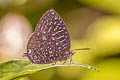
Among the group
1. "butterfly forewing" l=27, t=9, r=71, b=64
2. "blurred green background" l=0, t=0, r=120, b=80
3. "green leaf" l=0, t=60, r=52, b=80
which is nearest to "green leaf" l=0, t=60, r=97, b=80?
"green leaf" l=0, t=60, r=52, b=80

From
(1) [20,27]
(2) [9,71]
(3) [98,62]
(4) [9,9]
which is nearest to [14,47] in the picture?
(1) [20,27]

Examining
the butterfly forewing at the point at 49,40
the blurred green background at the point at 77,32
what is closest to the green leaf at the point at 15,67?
the butterfly forewing at the point at 49,40

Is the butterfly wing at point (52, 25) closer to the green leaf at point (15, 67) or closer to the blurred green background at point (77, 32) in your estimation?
the green leaf at point (15, 67)

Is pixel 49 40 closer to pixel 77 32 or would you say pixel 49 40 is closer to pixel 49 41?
pixel 49 41

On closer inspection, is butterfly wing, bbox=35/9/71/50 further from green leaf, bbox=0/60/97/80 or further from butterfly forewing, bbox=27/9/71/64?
green leaf, bbox=0/60/97/80

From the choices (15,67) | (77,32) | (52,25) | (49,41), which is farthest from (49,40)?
(77,32)

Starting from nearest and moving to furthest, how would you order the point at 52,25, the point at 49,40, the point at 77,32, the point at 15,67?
the point at 15,67, the point at 52,25, the point at 49,40, the point at 77,32
